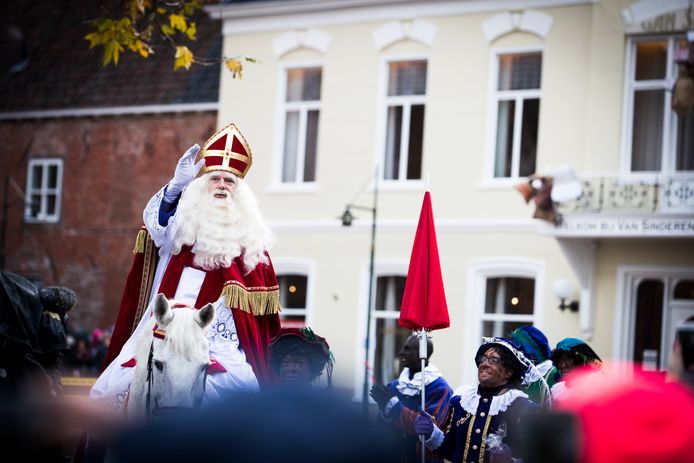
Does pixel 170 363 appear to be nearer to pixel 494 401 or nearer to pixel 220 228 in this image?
pixel 220 228

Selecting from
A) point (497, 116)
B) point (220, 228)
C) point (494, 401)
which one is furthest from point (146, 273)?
point (497, 116)

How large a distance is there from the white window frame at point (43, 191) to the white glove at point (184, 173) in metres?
19.0

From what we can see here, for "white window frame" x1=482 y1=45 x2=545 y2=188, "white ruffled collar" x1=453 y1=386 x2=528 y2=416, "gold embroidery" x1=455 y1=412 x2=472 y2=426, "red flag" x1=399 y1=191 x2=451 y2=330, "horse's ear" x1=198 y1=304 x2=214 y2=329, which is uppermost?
"white window frame" x1=482 y1=45 x2=545 y2=188

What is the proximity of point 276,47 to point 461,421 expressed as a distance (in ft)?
50.2

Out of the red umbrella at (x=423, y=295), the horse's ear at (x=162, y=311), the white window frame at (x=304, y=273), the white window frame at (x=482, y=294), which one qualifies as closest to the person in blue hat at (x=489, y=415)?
the red umbrella at (x=423, y=295)

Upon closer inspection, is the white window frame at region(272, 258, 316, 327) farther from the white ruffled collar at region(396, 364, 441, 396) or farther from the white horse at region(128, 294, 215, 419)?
the white horse at region(128, 294, 215, 419)

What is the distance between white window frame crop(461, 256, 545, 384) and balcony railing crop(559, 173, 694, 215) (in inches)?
59.6

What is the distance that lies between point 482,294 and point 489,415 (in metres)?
12.7

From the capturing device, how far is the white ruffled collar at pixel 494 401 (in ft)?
21.8

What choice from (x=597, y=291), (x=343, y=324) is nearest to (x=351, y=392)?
(x=597, y=291)

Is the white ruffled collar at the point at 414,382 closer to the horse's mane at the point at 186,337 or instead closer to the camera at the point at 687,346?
the horse's mane at the point at 186,337

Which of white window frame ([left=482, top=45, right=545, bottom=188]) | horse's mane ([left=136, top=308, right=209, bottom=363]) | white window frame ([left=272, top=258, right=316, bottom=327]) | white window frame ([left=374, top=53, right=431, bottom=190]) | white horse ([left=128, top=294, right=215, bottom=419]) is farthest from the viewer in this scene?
white window frame ([left=272, top=258, right=316, bottom=327])

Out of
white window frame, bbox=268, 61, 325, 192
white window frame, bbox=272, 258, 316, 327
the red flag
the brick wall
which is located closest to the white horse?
the red flag

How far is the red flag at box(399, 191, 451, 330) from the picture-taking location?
7.13m
